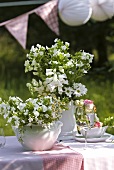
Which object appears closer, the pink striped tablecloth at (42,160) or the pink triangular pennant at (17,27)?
the pink striped tablecloth at (42,160)

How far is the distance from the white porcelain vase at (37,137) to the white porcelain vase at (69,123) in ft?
1.14

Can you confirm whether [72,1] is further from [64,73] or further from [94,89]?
[94,89]

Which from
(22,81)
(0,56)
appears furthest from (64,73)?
(0,56)

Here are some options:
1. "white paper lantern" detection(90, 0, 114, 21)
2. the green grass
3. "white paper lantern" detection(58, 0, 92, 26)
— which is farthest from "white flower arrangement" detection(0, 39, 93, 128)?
the green grass

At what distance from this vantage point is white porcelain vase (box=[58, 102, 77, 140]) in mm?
2535

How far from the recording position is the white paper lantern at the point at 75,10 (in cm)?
474

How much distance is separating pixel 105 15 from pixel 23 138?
122 inches

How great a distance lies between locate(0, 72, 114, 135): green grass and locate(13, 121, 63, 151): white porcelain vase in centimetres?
382

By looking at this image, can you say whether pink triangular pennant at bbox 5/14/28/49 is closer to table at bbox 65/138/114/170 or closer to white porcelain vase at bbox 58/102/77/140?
white porcelain vase at bbox 58/102/77/140

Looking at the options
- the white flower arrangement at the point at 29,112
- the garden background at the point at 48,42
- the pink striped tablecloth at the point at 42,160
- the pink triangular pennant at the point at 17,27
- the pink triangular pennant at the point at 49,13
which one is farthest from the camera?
the garden background at the point at 48,42

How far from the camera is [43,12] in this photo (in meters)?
4.85

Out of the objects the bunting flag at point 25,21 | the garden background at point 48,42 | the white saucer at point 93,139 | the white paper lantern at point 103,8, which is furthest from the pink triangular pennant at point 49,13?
the garden background at point 48,42

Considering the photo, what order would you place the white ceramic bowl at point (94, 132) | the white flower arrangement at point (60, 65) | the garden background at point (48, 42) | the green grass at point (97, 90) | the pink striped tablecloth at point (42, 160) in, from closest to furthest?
1. the pink striped tablecloth at point (42, 160)
2. the white flower arrangement at point (60, 65)
3. the white ceramic bowl at point (94, 132)
4. the green grass at point (97, 90)
5. the garden background at point (48, 42)

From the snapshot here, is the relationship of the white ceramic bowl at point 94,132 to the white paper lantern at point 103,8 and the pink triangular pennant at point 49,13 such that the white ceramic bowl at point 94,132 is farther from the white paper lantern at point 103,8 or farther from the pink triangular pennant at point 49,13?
the white paper lantern at point 103,8
